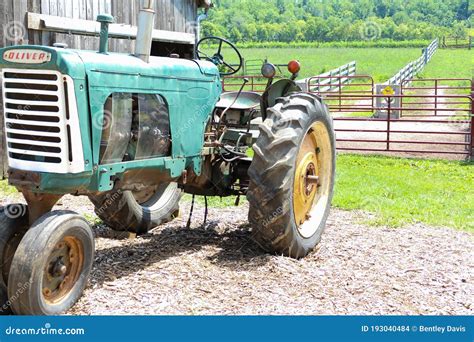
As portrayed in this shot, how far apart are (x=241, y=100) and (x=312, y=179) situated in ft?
3.76

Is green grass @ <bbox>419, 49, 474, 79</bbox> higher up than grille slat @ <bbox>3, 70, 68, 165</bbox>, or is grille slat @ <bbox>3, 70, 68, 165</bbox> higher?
green grass @ <bbox>419, 49, 474, 79</bbox>

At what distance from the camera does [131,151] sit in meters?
4.96

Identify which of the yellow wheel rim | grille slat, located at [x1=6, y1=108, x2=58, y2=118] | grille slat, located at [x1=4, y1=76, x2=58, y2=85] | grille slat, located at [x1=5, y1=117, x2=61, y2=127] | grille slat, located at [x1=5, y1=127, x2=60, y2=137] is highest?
grille slat, located at [x1=4, y1=76, x2=58, y2=85]

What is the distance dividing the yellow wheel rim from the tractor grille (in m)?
2.11

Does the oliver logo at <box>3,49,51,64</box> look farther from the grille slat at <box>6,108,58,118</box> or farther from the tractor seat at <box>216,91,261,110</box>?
the tractor seat at <box>216,91,261,110</box>

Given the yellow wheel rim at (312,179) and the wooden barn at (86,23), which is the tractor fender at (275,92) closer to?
the yellow wheel rim at (312,179)

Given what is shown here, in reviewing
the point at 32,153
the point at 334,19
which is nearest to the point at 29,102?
the point at 32,153

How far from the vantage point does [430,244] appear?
6.39 m

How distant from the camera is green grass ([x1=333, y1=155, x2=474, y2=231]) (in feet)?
25.1

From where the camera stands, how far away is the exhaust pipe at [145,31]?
16.1 feet

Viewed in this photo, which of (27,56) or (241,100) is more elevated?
(27,56)

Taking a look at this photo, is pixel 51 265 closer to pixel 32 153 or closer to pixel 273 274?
pixel 32 153

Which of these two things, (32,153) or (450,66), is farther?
(450,66)

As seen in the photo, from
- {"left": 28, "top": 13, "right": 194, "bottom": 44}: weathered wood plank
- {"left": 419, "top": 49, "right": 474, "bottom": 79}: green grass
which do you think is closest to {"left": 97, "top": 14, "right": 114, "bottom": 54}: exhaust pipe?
{"left": 28, "top": 13, "right": 194, "bottom": 44}: weathered wood plank
